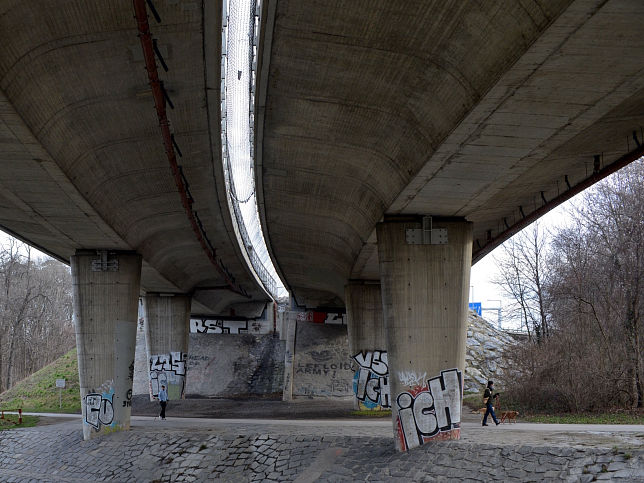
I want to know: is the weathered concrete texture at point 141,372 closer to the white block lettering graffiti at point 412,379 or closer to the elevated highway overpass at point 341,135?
the elevated highway overpass at point 341,135

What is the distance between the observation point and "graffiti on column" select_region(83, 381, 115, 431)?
992 inches

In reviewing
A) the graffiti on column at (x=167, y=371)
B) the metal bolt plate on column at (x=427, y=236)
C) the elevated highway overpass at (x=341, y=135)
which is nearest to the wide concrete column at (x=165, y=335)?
the graffiti on column at (x=167, y=371)

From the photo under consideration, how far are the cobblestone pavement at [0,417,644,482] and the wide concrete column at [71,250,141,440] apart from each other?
0.92 meters

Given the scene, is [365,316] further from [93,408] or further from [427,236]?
[427,236]

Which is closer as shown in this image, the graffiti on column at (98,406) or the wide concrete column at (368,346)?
the graffiti on column at (98,406)

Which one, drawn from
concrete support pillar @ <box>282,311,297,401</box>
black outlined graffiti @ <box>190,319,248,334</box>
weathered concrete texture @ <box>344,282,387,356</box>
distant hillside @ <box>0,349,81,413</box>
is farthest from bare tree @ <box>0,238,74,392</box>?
weathered concrete texture @ <box>344,282,387,356</box>

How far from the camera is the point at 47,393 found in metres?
46.2

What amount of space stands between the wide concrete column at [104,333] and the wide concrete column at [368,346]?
14.5 metres

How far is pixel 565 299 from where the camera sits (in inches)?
1310

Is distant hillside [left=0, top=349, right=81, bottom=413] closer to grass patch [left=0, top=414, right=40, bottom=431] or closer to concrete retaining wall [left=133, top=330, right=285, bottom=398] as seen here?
concrete retaining wall [left=133, top=330, right=285, bottom=398]

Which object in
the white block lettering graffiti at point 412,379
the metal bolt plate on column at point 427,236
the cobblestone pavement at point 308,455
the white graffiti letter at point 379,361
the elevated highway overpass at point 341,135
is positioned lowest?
the cobblestone pavement at point 308,455

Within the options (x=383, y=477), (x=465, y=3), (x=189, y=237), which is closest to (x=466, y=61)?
(x=465, y=3)

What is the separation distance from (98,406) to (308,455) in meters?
9.21

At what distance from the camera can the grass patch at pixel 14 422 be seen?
30.5m
